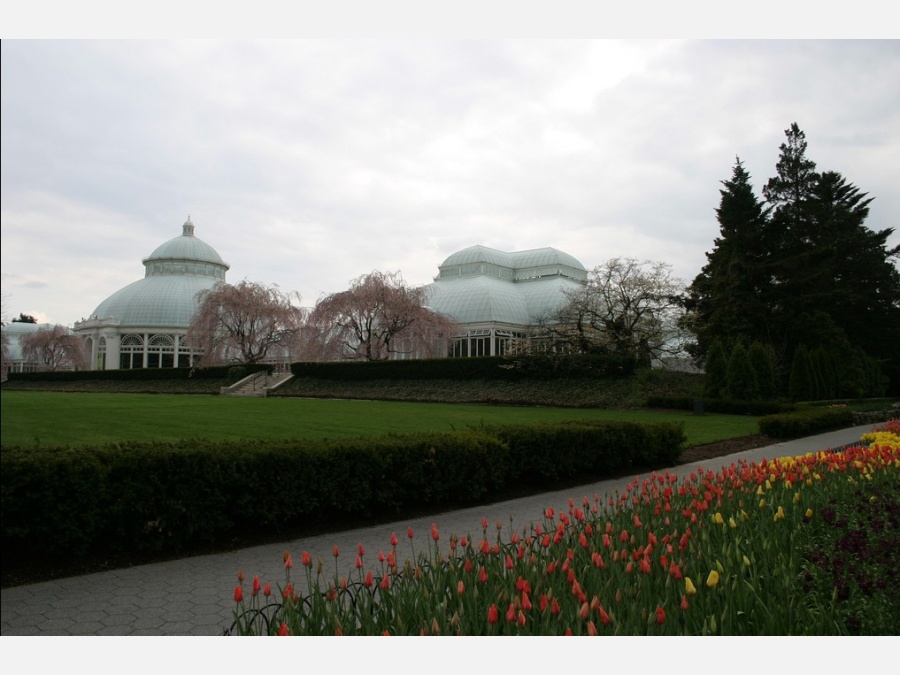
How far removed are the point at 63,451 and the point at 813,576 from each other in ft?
17.6

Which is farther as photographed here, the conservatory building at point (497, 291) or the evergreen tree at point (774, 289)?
the conservatory building at point (497, 291)

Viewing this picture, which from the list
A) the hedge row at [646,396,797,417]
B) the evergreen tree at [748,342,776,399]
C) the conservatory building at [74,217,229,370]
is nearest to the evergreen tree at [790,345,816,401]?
the evergreen tree at [748,342,776,399]

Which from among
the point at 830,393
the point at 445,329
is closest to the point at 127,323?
the point at 445,329

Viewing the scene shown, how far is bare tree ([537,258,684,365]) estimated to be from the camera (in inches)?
1207

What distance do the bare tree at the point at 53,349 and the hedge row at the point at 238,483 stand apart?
42.2m

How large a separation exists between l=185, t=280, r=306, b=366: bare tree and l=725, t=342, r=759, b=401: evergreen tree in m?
28.5

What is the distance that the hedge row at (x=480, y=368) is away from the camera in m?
28.7

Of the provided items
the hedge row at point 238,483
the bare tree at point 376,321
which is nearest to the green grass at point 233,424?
the hedge row at point 238,483

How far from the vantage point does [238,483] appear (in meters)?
6.19

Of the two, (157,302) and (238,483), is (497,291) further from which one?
(238,483)

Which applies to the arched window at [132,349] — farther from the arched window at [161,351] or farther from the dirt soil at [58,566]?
the dirt soil at [58,566]

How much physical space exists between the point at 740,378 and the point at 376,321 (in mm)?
23018

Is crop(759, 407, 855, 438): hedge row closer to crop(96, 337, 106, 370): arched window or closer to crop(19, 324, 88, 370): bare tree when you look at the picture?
crop(19, 324, 88, 370): bare tree

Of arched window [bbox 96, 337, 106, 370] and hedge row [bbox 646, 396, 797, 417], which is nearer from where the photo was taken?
hedge row [bbox 646, 396, 797, 417]
